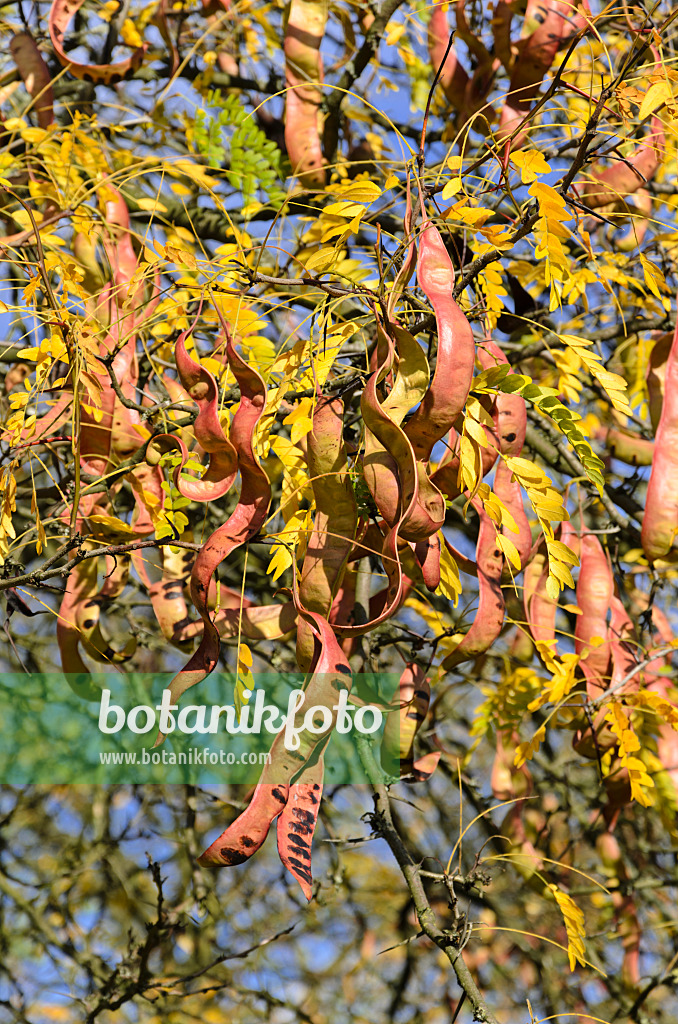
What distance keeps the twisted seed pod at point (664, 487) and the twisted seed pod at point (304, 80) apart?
1.15m

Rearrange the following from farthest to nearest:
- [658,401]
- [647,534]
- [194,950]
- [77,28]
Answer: [194,950] → [77,28] → [658,401] → [647,534]

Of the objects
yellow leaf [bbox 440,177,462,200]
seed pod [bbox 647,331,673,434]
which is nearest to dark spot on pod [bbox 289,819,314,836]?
yellow leaf [bbox 440,177,462,200]

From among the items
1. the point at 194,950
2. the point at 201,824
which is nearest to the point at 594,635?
the point at 194,950

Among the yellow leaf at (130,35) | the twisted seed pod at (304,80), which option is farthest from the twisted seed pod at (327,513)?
the yellow leaf at (130,35)

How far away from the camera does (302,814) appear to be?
1213mm

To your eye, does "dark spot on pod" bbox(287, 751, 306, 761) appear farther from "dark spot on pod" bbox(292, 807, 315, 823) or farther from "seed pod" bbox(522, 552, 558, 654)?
"seed pod" bbox(522, 552, 558, 654)

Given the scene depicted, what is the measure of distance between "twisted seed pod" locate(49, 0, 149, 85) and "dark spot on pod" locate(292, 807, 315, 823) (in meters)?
2.10

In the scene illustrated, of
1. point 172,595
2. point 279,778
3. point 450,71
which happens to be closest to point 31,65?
point 450,71

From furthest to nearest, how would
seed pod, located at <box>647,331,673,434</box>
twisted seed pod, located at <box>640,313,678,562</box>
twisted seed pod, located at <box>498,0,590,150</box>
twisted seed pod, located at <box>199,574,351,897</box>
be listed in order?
seed pod, located at <box>647,331,673,434</box>, twisted seed pod, located at <box>498,0,590,150</box>, twisted seed pod, located at <box>640,313,678,562</box>, twisted seed pod, located at <box>199,574,351,897</box>

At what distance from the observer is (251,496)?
4.44ft

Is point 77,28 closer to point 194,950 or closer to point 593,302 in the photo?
point 593,302

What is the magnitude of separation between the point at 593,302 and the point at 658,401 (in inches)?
60.4

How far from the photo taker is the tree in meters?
1.29

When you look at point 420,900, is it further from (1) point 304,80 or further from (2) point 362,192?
(1) point 304,80
